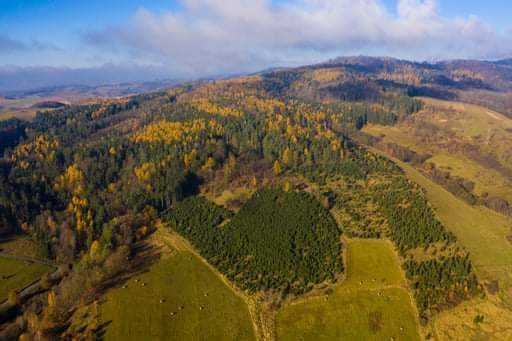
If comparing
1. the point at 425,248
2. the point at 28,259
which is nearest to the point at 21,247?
the point at 28,259

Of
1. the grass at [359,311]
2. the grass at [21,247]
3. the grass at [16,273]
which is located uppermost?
the grass at [21,247]

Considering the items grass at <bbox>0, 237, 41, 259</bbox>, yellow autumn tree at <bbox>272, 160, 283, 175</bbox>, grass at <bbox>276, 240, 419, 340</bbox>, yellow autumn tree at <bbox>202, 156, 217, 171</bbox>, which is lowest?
grass at <bbox>276, 240, 419, 340</bbox>

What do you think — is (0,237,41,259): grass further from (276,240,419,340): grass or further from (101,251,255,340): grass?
(276,240,419,340): grass

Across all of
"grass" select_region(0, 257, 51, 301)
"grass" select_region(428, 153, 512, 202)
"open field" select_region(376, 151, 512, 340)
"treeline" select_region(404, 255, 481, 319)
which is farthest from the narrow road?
"grass" select_region(428, 153, 512, 202)

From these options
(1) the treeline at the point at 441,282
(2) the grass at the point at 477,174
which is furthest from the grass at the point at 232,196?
(2) the grass at the point at 477,174

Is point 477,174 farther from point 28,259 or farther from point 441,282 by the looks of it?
point 28,259

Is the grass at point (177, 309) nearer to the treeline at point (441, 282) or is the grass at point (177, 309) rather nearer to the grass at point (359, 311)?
the grass at point (359, 311)

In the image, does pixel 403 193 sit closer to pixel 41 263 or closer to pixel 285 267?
pixel 285 267

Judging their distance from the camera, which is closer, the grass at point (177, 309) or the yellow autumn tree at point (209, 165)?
the grass at point (177, 309)
